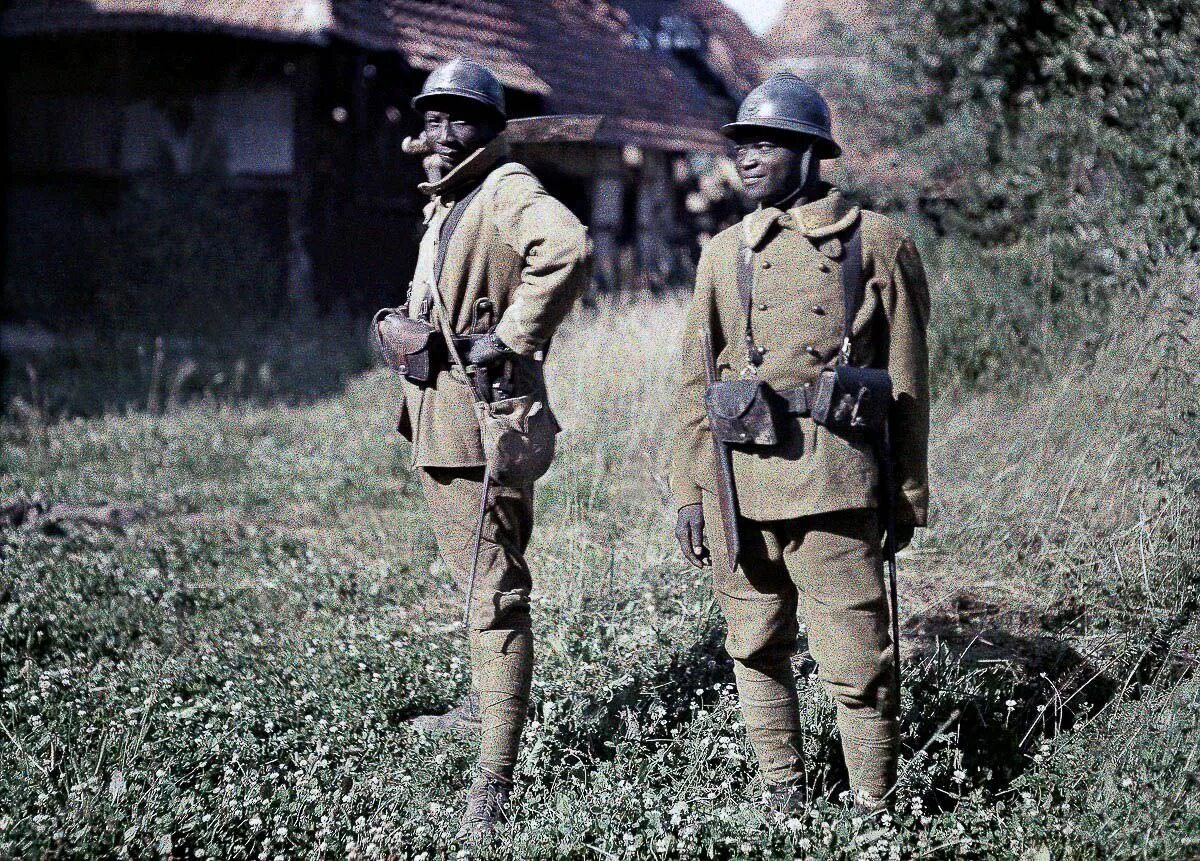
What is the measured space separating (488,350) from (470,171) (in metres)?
0.52

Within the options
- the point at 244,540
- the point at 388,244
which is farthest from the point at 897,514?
the point at 388,244

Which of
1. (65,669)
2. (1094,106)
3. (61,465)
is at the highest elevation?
(1094,106)

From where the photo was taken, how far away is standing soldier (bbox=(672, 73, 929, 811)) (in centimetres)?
286

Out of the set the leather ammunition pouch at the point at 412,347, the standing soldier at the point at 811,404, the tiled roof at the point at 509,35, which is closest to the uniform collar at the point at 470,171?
the leather ammunition pouch at the point at 412,347

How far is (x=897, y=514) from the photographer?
9.87 ft

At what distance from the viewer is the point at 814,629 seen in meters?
2.97

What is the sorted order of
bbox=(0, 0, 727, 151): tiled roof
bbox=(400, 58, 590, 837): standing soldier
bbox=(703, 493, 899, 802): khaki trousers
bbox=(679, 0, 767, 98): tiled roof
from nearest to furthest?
bbox=(703, 493, 899, 802): khaki trousers < bbox=(400, 58, 590, 837): standing soldier < bbox=(0, 0, 727, 151): tiled roof < bbox=(679, 0, 767, 98): tiled roof

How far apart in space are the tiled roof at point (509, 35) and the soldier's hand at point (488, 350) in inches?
328

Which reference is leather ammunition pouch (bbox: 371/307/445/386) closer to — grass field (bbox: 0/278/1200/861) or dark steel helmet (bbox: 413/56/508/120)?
dark steel helmet (bbox: 413/56/508/120)

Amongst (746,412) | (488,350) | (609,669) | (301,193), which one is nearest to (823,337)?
(746,412)

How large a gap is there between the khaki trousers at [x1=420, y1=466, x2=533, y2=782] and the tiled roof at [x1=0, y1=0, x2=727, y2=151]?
331 inches

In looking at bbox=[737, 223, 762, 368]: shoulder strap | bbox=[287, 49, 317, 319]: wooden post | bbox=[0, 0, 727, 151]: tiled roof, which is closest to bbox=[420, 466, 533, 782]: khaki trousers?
bbox=[737, 223, 762, 368]: shoulder strap

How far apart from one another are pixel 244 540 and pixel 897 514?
3.87 m

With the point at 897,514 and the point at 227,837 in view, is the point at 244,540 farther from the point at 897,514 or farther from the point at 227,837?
the point at 897,514
